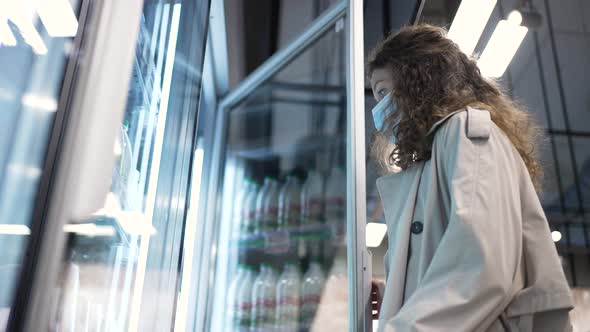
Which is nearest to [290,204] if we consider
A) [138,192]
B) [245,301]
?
[245,301]

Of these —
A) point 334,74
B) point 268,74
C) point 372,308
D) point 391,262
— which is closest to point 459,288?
point 391,262

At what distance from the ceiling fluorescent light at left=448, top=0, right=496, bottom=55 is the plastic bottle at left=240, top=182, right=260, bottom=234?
1.01 metres

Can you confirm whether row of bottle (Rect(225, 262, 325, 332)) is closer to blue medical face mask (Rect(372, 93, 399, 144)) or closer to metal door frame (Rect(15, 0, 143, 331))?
blue medical face mask (Rect(372, 93, 399, 144))

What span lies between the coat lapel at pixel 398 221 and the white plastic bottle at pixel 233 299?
3.92 ft

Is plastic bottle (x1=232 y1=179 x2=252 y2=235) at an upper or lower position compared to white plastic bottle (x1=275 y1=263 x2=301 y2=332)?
upper

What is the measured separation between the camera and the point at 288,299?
7.48 feet

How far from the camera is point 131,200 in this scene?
1.11m

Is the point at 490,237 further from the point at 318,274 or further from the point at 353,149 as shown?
the point at 318,274

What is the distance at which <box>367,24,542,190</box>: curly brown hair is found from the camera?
116 cm

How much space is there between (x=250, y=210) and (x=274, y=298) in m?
0.38

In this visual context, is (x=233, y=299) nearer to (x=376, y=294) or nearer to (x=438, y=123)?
(x=376, y=294)

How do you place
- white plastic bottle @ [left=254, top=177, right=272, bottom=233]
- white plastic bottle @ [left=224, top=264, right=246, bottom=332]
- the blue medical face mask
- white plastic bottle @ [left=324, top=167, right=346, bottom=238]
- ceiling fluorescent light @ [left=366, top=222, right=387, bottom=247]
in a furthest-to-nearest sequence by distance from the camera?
1. ceiling fluorescent light @ [left=366, top=222, right=387, bottom=247]
2. white plastic bottle @ [left=254, top=177, right=272, bottom=233]
3. white plastic bottle @ [left=224, top=264, right=246, bottom=332]
4. white plastic bottle @ [left=324, top=167, right=346, bottom=238]
5. the blue medical face mask

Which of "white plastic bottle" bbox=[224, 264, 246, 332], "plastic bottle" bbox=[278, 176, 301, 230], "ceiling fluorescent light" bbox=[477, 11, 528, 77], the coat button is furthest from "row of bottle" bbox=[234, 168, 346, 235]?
the coat button

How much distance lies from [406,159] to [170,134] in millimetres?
549
